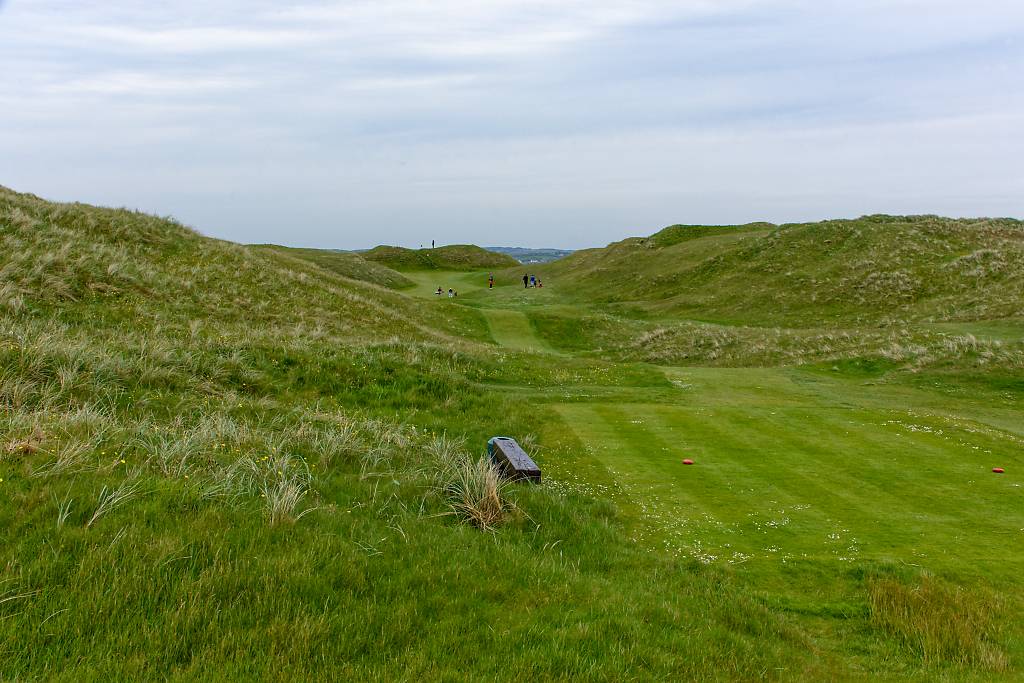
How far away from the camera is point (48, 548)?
14.6ft

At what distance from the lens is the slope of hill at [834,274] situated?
33.9m

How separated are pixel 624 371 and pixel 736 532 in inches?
462

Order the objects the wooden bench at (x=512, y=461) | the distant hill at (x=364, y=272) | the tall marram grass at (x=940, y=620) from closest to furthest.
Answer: the tall marram grass at (x=940, y=620), the wooden bench at (x=512, y=461), the distant hill at (x=364, y=272)

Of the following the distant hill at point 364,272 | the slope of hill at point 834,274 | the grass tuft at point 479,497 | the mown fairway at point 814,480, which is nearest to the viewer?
the grass tuft at point 479,497

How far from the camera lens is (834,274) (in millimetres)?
40906

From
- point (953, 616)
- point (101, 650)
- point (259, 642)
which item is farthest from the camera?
point (953, 616)

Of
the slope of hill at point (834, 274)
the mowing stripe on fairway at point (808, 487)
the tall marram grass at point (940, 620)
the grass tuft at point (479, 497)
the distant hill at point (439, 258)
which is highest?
the distant hill at point (439, 258)

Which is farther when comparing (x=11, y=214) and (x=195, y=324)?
(x=11, y=214)

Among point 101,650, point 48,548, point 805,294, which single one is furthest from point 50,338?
point 805,294

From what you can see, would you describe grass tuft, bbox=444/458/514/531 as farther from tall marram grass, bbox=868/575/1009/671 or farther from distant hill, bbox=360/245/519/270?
distant hill, bbox=360/245/519/270

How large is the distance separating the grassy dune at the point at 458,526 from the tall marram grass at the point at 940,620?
22mm

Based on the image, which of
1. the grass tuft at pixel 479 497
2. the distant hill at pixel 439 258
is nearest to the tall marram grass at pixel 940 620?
the grass tuft at pixel 479 497

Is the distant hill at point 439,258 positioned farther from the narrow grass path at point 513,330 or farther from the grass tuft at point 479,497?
the grass tuft at point 479,497

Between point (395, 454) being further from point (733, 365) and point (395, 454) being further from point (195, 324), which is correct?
point (733, 365)
